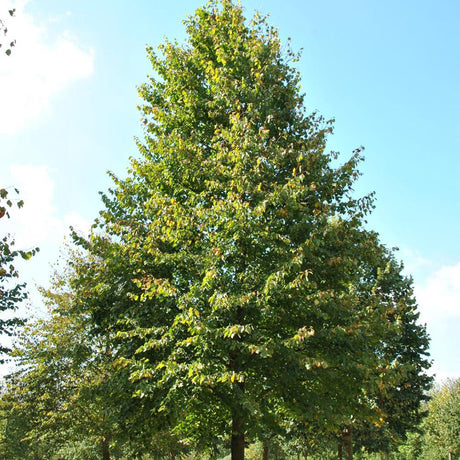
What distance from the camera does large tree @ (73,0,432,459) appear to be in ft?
28.5

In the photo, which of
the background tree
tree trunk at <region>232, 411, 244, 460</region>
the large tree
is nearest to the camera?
the large tree

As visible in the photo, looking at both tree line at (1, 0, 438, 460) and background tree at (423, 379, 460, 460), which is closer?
tree line at (1, 0, 438, 460)

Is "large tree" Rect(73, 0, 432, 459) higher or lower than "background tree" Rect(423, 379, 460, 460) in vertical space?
higher

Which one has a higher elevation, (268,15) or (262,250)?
(268,15)

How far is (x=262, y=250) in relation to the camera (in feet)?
31.3

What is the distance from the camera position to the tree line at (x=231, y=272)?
344 inches

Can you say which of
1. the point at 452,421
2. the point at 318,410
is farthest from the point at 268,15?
the point at 452,421

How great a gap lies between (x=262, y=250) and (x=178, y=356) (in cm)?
317

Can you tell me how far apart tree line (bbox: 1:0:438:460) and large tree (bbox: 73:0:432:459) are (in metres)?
0.04

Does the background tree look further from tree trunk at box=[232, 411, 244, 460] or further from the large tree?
tree trunk at box=[232, 411, 244, 460]

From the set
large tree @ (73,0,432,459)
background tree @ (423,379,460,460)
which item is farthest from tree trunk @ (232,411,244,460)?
background tree @ (423,379,460,460)

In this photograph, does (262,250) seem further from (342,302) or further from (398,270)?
(398,270)

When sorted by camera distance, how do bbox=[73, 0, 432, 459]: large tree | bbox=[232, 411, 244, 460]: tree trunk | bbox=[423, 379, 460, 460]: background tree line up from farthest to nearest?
bbox=[423, 379, 460, 460]: background tree → bbox=[232, 411, 244, 460]: tree trunk → bbox=[73, 0, 432, 459]: large tree

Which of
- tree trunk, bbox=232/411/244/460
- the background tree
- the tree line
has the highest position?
the tree line
